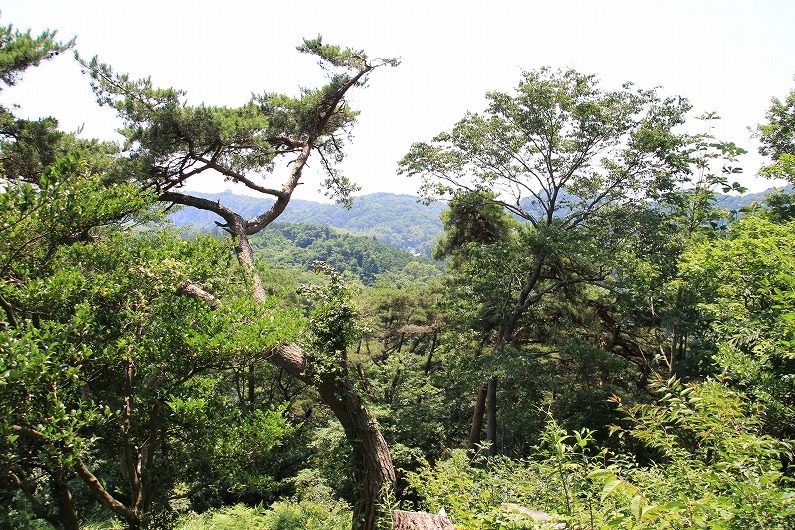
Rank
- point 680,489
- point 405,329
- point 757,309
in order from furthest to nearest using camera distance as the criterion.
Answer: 1. point 405,329
2. point 757,309
3. point 680,489

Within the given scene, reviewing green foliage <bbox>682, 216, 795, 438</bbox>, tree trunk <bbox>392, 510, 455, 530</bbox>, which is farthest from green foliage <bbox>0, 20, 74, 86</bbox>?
green foliage <bbox>682, 216, 795, 438</bbox>

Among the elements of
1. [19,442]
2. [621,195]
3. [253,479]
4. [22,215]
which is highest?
[621,195]

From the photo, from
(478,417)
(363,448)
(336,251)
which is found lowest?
(478,417)

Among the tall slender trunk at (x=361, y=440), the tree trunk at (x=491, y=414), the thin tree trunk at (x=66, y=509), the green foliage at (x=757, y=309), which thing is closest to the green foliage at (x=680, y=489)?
the green foliage at (x=757, y=309)

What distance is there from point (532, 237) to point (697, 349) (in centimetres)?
419

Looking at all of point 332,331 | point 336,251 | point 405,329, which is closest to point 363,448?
point 332,331

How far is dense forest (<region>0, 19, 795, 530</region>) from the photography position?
3232mm

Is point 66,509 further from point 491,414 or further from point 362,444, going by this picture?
point 491,414

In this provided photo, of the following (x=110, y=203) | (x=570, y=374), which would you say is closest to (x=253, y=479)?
(x=110, y=203)

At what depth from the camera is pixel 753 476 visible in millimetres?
2371

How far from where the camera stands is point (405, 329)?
612 inches

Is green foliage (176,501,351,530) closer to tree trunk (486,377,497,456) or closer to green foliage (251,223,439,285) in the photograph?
tree trunk (486,377,497,456)

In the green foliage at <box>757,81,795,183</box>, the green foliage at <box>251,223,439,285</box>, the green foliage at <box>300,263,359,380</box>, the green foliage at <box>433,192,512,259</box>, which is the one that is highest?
the green foliage at <box>251,223,439,285</box>

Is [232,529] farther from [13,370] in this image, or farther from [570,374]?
[570,374]
